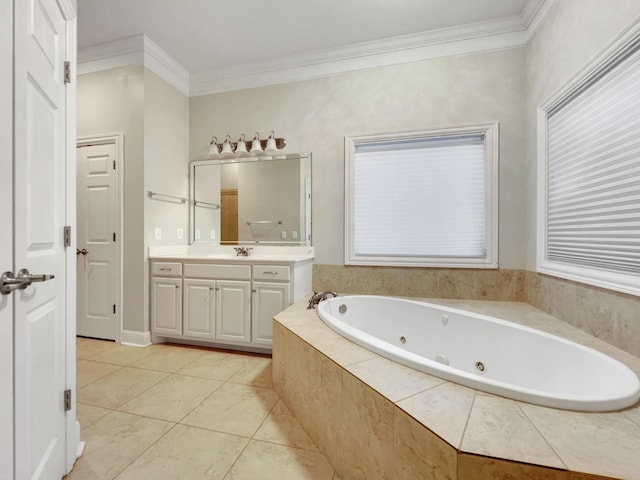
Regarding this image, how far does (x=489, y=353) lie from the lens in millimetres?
1882

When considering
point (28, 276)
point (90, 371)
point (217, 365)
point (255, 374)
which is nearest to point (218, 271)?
point (217, 365)

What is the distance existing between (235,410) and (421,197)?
2.22 meters

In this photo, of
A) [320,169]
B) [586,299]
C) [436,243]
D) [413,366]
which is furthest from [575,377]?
[320,169]

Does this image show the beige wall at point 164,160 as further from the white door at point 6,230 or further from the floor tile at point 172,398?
the white door at point 6,230

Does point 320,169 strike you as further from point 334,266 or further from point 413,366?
point 413,366

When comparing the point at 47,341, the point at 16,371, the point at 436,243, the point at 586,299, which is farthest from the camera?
the point at 436,243

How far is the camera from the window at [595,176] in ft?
4.74

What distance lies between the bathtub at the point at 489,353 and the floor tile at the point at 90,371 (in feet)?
5.61

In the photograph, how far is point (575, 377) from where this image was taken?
1.42 metres

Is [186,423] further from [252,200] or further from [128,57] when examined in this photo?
[128,57]

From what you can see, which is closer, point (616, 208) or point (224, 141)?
point (616, 208)

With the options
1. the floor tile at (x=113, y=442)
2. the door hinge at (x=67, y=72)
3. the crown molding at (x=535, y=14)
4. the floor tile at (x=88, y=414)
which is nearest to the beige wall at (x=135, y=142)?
the floor tile at (x=88, y=414)

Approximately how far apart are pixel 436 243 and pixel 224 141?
241 cm

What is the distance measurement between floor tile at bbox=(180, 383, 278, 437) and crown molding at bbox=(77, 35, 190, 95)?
9.68 ft
